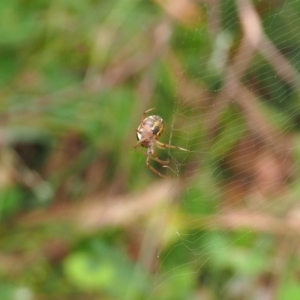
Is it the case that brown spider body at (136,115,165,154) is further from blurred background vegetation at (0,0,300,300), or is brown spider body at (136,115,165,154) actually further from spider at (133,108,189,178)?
blurred background vegetation at (0,0,300,300)

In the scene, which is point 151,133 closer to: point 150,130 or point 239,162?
point 150,130

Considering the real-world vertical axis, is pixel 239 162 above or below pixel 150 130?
below

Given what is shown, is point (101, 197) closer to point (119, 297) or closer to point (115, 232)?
point (115, 232)

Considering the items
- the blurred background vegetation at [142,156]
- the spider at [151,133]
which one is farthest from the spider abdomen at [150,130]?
the blurred background vegetation at [142,156]

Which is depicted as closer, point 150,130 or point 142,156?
point 150,130

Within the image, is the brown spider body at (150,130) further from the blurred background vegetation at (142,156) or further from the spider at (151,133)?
the blurred background vegetation at (142,156)

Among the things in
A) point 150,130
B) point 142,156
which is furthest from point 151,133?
point 142,156

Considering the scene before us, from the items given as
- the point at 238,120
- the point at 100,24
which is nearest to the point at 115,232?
the point at 238,120
